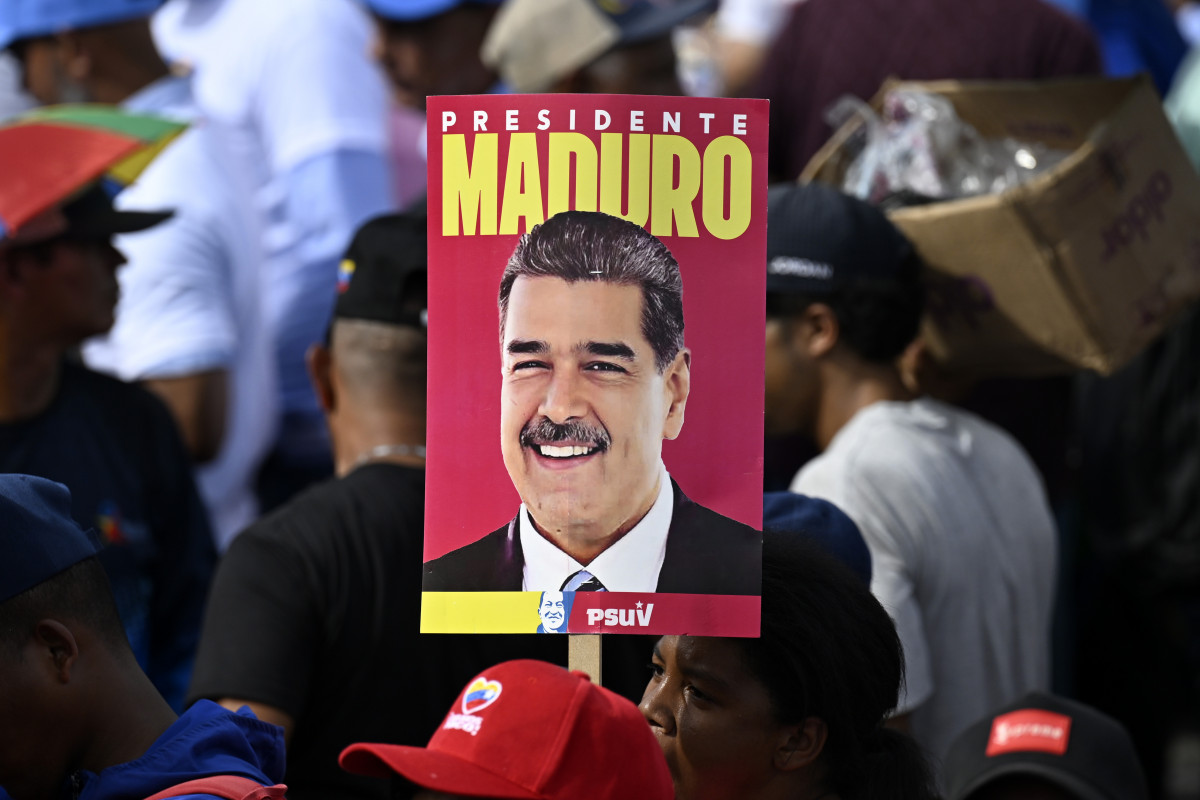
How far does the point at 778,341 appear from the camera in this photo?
10.7ft

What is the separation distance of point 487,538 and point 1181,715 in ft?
12.2

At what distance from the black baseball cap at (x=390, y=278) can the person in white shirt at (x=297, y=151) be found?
1.88 metres

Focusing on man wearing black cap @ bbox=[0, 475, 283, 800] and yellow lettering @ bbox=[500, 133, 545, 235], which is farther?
yellow lettering @ bbox=[500, 133, 545, 235]

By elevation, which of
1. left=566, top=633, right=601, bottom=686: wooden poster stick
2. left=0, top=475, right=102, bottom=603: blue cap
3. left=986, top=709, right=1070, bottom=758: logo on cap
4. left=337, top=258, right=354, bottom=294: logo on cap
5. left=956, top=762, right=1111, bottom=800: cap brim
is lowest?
left=956, top=762, right=1111, bottom=800: cap brim

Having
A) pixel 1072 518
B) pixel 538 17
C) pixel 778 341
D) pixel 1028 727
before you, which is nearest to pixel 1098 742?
pixel 1028 727

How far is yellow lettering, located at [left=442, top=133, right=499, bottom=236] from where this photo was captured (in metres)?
2.01

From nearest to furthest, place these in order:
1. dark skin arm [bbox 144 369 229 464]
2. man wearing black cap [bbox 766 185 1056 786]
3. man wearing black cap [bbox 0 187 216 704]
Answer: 1. man wearing black cap [bbox 766 185 1056 786]
2. man wearing black cap [bbox 0 187 216 704]
3. dark skin arm [bbox 144 369 229 464]

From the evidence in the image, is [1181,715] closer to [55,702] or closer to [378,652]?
[378,652]

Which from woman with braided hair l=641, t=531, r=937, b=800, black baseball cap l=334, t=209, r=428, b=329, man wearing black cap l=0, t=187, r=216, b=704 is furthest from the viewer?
man wearing black cap l=0, t=187, r=216, b=704

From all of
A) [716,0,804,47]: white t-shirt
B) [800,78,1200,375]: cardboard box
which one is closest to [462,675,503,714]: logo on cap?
[800,78,1200,375]: cardboard box

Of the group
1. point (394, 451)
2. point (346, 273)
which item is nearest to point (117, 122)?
point (346, 273)

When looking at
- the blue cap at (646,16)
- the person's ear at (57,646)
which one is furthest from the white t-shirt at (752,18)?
the person's ear at (57,646)

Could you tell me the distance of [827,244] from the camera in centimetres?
315

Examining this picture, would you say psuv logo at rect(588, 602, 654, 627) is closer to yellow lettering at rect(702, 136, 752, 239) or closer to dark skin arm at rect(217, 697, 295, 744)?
yellow lettering at rect(702, 136, 752, 239)
